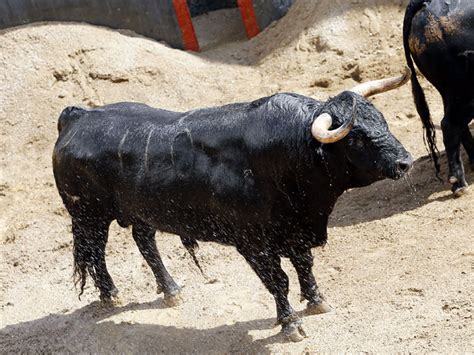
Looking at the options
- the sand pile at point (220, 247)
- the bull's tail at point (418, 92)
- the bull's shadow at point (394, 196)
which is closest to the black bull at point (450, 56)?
the bull's tail at point (418, 92)

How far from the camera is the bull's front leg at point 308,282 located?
6.56 m

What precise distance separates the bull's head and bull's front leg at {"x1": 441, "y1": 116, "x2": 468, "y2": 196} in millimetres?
2495

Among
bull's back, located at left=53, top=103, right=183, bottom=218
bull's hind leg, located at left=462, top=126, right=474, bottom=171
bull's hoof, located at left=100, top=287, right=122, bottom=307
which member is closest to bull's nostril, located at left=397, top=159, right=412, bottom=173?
bull's back, located at left=53, top=103, right=183, bottom=218

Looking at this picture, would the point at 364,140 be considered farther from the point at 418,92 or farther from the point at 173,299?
the point at 418,92

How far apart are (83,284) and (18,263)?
1651 millimetres

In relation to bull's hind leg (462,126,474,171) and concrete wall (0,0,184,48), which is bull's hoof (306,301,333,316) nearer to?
bull's hind leg (462,126,474,171)

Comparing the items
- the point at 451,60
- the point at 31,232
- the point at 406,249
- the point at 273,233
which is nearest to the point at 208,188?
the point at 273,233

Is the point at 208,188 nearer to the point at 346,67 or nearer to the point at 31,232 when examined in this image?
the point at 31,232

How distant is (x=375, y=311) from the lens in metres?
6.58

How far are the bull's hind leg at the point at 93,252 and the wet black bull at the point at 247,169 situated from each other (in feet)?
0.47

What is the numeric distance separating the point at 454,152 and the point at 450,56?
2.85 ft

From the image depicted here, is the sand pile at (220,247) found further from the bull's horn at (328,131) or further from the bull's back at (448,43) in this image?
the bull's horn at (328,131)

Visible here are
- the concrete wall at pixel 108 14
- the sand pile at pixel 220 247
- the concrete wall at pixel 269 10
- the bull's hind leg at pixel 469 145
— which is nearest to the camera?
the sand pile at pixel 220 247

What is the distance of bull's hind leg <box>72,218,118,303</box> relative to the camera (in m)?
7.43
